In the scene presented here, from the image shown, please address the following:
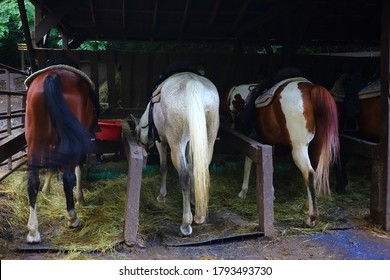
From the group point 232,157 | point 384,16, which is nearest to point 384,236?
point 384,16

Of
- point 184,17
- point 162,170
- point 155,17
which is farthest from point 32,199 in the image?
point 184,17

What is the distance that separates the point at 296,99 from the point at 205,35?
4.40m

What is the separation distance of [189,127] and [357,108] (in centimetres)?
281

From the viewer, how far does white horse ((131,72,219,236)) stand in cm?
358

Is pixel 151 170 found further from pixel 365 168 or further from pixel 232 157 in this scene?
pixel 365 168

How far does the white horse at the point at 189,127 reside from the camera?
11.7ft

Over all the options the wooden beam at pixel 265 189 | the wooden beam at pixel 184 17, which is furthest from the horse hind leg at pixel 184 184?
the wooden beam at pixel 184 17

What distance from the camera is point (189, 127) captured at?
3.62m

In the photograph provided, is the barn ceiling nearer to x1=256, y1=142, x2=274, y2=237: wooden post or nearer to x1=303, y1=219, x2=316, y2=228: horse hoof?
x1=256, y1=142, x2=274, y2=237: wooden post

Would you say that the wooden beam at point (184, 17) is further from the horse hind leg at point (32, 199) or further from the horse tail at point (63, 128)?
the horse hind leg at point (32, 199)

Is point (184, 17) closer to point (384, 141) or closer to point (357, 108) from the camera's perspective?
point (357, 108)

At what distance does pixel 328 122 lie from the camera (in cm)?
410

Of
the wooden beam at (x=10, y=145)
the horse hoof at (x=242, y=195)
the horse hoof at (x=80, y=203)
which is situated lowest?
the horse hoof at (x=242, y=195)

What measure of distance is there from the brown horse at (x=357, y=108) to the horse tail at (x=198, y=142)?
262 cm
